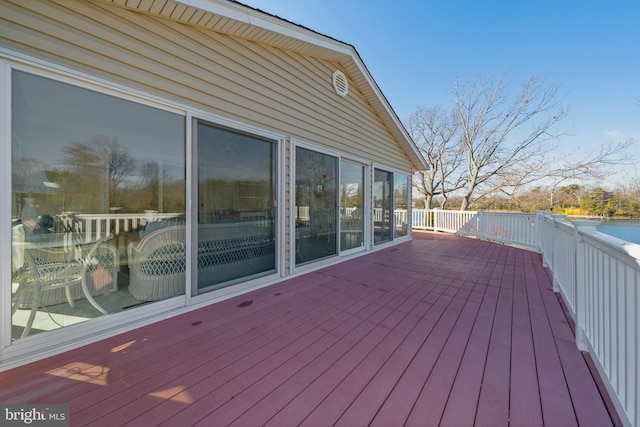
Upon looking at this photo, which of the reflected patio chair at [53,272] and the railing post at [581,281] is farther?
the railing post at [581,281]

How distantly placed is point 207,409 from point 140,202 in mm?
1838

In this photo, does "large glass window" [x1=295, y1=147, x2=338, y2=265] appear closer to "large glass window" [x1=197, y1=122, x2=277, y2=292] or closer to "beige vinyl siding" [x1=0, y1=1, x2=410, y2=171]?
"beige vinyl siding" [x1=0, y1=1, x2=410, y2=171]

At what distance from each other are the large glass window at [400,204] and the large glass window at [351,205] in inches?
65.2

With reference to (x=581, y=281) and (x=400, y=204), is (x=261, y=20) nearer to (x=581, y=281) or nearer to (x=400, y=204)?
(x=581, y=281)

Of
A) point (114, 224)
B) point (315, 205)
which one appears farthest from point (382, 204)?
point (114, 224)

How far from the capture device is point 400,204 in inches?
271

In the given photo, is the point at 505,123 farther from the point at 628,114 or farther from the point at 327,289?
the point at 327,289

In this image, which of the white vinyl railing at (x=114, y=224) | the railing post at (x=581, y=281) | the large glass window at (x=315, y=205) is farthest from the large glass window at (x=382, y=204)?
the white vinyl railing at (x=114, y=224)

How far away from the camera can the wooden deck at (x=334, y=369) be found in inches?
49.4

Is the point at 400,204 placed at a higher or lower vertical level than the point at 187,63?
lower

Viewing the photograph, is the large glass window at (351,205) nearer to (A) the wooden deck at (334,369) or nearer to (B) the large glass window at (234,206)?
(B) the large glass window at (234,206)

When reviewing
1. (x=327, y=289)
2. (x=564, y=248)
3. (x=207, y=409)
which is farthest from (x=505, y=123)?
(x=207, y=409)

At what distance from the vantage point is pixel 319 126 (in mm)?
4102

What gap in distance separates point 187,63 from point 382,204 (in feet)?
15.7
